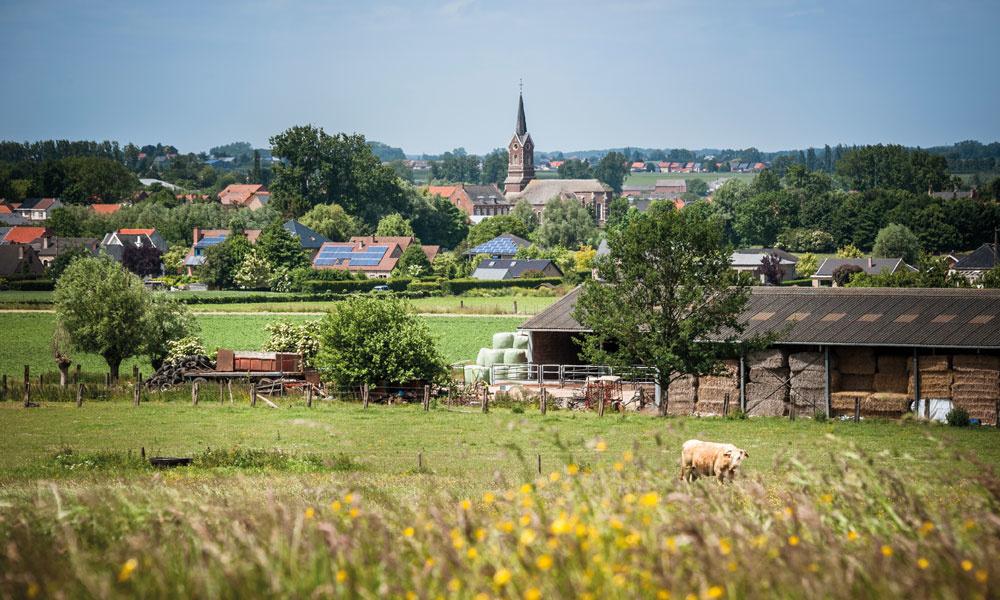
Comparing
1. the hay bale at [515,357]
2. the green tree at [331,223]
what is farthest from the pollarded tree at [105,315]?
the green tree at [331,223]

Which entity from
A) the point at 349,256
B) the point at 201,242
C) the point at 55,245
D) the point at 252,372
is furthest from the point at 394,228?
the point at 252,372

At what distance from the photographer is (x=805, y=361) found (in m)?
31.8

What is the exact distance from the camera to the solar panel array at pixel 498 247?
127438mm

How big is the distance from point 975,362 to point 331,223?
375 ft

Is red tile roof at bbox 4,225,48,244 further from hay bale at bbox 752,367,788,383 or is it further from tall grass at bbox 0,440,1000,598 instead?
tall grass at bbox 0,440,1000,598

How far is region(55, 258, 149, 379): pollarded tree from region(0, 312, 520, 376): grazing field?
406 centimetres

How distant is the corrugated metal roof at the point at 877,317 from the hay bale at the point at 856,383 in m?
1.10

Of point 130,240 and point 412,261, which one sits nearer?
point 412,261

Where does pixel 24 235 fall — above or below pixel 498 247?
above

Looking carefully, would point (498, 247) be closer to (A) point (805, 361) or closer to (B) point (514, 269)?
(B) point (514, 269)

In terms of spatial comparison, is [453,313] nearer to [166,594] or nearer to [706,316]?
[706,316]

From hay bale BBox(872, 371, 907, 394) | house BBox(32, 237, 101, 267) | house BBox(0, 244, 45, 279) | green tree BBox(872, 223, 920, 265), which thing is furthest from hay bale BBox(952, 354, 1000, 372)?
house BBox(32, 237, 101, 267)

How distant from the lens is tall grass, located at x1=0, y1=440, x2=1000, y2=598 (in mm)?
6875

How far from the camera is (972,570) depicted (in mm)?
7027
